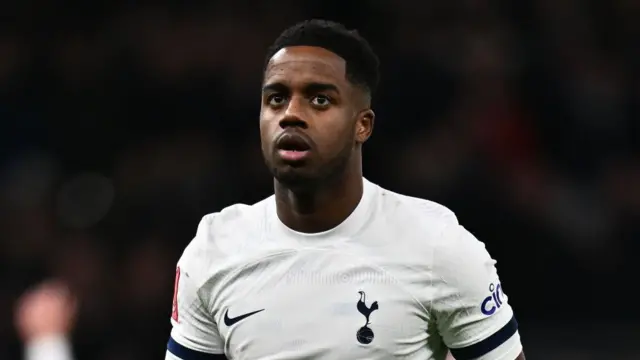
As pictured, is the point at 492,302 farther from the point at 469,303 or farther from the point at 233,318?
the point at 233,318

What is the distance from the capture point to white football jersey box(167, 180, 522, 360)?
10.8 ft

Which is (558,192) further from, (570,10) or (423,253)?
(423,253)

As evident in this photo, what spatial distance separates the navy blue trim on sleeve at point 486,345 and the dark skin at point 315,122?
471mm

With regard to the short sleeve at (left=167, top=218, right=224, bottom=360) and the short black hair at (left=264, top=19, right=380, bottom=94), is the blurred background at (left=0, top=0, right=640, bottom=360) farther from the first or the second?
the short black hair at (left=264, top=19, right=380, bottom=94)

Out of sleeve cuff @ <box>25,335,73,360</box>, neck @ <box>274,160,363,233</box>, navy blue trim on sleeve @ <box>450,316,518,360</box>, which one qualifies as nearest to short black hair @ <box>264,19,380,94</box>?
neck @ <box>274,160,363,233</box>

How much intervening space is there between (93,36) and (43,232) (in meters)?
1.30

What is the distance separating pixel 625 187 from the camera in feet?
21.7

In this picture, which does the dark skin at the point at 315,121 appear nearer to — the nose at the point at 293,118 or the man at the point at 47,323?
the nose at the point at 293,118

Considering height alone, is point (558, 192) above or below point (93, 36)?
below

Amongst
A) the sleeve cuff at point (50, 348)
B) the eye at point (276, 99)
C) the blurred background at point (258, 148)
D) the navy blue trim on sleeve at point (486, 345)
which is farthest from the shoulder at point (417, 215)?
the blurred background at point (258, 148)

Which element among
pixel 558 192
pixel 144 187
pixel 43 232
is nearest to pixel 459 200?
pixel 558 192

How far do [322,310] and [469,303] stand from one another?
36 centimetres

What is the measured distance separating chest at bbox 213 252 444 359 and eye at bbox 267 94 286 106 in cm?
39

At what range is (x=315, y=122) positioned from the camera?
326cm
